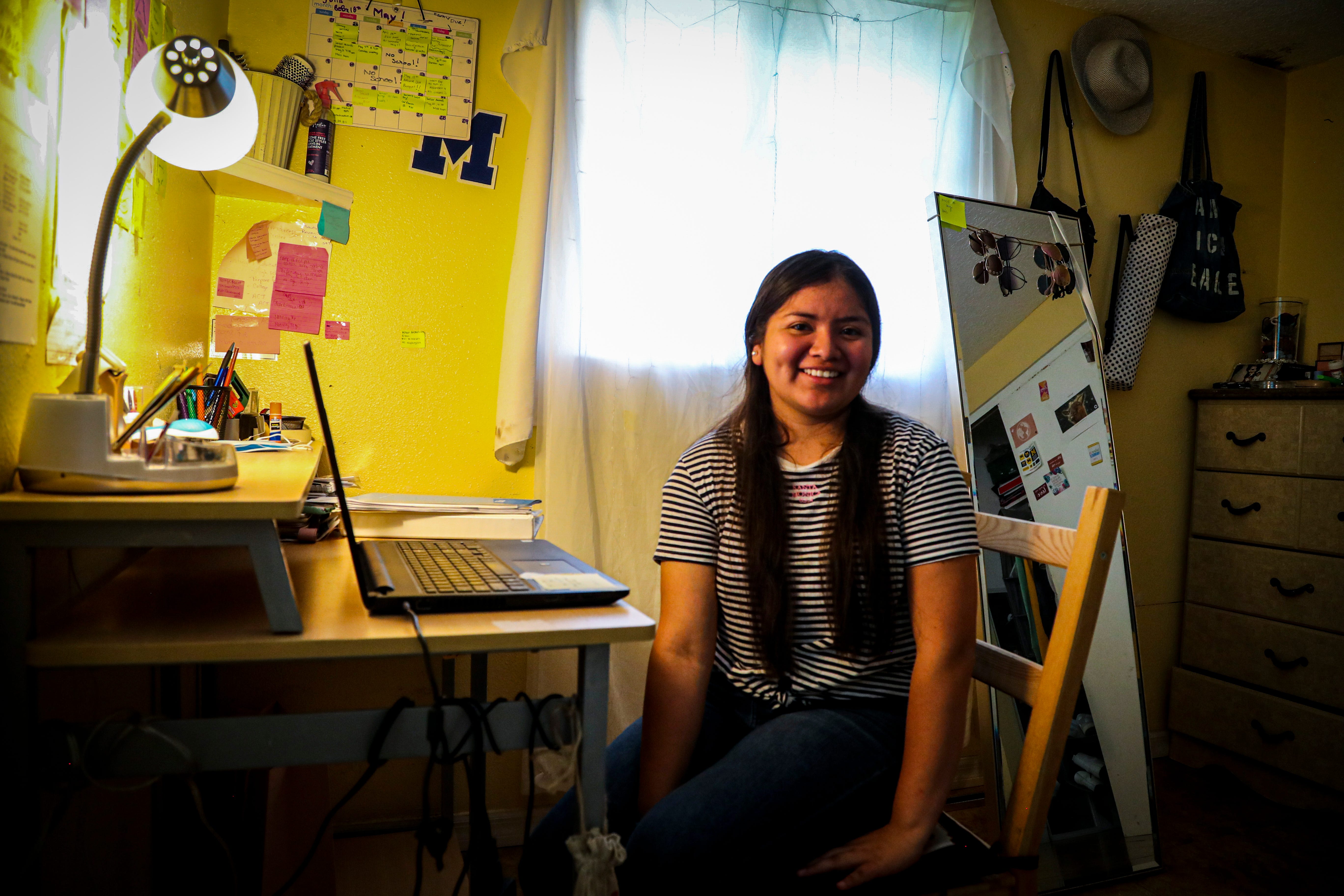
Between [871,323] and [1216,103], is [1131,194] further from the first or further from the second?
[871,323]

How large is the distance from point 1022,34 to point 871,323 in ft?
5.82

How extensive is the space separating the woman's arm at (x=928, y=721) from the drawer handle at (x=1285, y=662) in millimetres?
1835

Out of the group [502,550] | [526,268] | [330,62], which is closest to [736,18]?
[526,268]

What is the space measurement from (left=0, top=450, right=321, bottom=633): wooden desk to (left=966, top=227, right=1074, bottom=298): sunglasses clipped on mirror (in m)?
1.90

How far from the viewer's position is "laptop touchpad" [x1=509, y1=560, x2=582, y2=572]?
1061 mm

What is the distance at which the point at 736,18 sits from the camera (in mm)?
2135

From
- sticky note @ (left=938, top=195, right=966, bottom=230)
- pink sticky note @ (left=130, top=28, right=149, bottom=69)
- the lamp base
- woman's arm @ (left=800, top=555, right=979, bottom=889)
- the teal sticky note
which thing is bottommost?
woman's arm @ (left=800, top=555, right=979, bottom=889)

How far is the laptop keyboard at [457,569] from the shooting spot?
0.93 m

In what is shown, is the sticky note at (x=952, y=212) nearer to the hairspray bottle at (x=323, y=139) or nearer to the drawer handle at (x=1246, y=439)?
the drawer handle at (x=1246, y=439)

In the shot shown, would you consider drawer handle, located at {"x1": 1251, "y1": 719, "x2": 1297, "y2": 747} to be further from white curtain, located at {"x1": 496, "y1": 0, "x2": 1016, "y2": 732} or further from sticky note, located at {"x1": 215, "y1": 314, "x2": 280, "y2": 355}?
sticky note, located at {"x1": 215, "y1": 314, "x2": 280, "y2": 355}

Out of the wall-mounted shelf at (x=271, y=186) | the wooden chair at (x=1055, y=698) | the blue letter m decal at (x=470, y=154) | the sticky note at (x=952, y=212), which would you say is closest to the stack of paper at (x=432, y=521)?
the wall-mounted shelf at (x=271, y=186)

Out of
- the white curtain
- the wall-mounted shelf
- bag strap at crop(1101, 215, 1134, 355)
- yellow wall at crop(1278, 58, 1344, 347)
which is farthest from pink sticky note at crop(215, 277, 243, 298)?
yellow wall at crop(1278, 58, 1344, 347)

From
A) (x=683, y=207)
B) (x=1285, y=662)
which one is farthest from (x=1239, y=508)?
(x=683, y=207)


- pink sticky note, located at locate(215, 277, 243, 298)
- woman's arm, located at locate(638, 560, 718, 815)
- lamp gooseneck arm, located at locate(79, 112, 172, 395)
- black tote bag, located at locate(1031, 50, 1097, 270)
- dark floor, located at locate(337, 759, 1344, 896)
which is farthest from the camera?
black tote bag, located at locate(1031, 50, 1097, 270)
